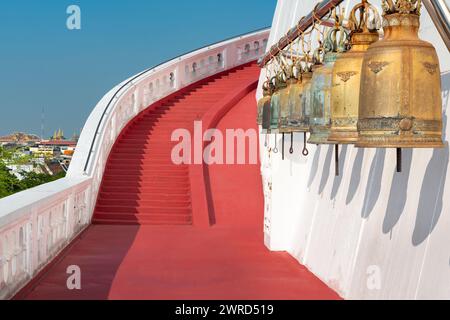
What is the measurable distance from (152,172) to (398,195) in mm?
10469

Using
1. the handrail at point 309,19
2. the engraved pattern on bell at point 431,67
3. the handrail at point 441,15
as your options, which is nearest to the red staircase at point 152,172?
the handrail at point 309,19

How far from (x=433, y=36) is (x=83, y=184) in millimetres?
7581

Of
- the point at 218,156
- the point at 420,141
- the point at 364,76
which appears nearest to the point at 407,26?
the point at 364,76

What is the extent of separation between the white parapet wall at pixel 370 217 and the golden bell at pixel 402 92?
4.47 feet

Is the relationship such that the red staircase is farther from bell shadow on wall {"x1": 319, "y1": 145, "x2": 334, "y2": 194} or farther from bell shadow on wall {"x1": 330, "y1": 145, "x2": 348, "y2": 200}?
bell shadow on wall {"x1": 330, "y1": 145, "x2": 348, "y2": 200}

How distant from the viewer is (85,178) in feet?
41.8

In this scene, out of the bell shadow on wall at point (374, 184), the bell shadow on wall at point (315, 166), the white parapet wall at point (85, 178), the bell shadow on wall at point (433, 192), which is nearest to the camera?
the bell shadow on wall at point (433, 192)

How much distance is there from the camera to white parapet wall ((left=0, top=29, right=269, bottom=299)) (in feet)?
23.9

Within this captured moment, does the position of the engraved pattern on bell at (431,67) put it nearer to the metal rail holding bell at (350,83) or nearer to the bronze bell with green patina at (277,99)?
the metal rail holding bell at (350,83)

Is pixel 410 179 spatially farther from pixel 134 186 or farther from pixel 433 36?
pixel 134 186

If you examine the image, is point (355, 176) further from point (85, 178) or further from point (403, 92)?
point (85, 178)

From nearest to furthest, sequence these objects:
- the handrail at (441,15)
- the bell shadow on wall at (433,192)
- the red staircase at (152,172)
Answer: the handrail at (441,15) → the bell shadow on wall at (433,192) → the red staircase at (152,172)

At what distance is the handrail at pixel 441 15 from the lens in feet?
Answer: 12.2

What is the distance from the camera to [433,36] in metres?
5.95
